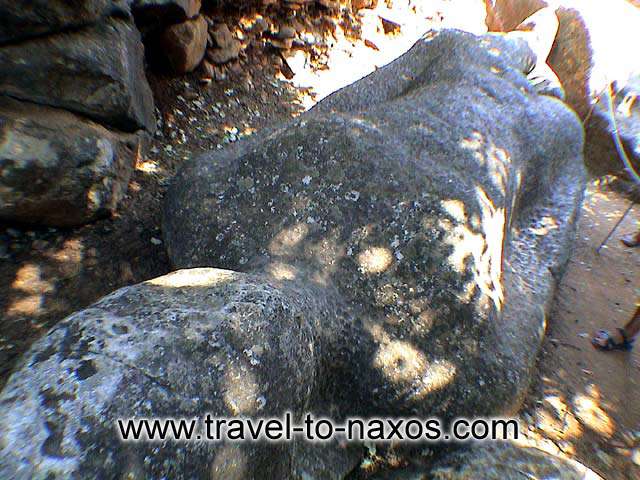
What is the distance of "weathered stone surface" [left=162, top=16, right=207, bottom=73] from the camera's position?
13.1ft

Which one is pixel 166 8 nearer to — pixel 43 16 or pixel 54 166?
pixel 43 16

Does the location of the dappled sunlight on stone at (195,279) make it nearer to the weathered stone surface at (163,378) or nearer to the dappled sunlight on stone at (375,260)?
the weathered stone surface at (163,378)

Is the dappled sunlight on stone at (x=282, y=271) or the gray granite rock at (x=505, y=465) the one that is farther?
the dappled sunlight on stone at (x=282, y=271)

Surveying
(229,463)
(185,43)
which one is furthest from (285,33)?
(229,463)

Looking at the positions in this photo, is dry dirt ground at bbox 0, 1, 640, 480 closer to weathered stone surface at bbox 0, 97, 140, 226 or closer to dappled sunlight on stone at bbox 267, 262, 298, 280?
weathered stone surface at bbox 0, 97, 140, 226

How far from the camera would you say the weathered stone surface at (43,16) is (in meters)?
2.28

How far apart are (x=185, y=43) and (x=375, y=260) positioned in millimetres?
2884

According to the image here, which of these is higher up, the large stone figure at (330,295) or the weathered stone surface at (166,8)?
the weathered stone surface at (166,8)

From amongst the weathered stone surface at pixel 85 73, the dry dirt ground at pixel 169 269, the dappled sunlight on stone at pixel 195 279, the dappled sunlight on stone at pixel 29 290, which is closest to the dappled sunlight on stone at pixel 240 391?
the dappled sunlight on stone at pixel 195 279

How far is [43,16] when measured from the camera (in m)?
2.39

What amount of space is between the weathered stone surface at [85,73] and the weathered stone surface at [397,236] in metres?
0.64

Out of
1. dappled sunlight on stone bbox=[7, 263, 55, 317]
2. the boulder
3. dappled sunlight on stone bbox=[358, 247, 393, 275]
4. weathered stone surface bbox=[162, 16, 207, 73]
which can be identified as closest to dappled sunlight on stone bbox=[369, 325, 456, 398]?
dappled sunlight on stone bbox=[358, 247, 393, 275]

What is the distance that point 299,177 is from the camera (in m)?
2.36

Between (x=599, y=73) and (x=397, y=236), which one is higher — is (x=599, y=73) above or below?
above
